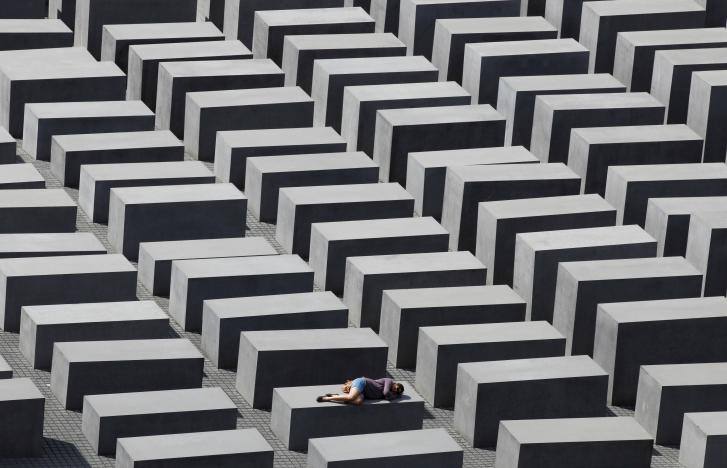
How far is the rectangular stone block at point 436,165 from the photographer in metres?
34.1

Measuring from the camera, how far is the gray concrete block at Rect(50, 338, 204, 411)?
27.4 meters

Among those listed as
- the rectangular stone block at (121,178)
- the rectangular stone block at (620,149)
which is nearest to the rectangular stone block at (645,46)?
the rectangular stone block at (620,149)

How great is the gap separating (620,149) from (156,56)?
31.7 feet

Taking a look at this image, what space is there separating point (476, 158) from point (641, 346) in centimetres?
649

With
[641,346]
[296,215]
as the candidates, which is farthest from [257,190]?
[641,346]

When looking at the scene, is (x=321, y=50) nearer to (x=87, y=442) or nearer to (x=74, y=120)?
(x=74, y=120)

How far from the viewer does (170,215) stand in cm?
3244

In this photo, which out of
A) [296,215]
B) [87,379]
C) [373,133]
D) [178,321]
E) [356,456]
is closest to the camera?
[356,456]

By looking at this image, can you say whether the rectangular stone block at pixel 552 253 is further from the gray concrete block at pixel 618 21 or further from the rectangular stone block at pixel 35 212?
the gray concrete block at pixel 618 21

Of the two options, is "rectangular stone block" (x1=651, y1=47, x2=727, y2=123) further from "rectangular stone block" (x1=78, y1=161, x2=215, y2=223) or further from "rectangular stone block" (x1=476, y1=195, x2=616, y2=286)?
"rectangular stone block" (x1=78, y1=161, x2=215, y2=223)

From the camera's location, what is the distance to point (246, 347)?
2823 centimetres

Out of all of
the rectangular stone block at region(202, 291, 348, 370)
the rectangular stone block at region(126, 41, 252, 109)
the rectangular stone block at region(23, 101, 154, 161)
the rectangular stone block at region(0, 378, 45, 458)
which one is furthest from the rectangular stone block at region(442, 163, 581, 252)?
the rectangular stone block at region(0, 378, 45, 458)

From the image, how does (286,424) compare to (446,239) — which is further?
(446,239)

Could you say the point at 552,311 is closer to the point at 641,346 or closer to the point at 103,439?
the point at 641,346
